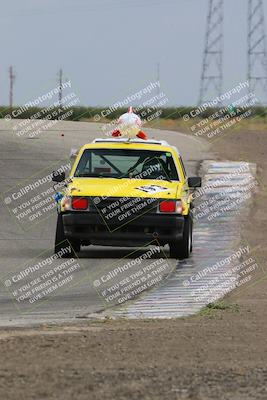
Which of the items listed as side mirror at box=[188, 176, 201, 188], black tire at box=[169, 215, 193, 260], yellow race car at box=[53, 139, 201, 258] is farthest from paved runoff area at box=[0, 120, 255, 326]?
side mirror at box=[188, 176, 201, 188]

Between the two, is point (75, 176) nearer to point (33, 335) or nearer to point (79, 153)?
point (79, 153)

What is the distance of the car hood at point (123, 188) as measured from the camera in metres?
17.7

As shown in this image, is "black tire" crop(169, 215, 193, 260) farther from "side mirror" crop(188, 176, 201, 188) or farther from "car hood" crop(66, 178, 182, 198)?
"side mirror" crop(188, 176, 201, 188)

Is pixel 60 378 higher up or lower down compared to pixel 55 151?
higher up

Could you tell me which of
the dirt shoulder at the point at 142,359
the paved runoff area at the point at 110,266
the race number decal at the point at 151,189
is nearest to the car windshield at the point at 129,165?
the race number decal at the point at 151,189

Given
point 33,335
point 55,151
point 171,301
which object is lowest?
point 55,151

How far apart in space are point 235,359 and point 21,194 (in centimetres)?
1977

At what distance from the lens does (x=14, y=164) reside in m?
34.8

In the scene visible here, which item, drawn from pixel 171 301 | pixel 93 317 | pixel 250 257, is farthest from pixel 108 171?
pixel 93 317

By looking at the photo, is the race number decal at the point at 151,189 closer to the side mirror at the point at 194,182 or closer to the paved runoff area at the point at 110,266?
the side mirror at the point at 194,182

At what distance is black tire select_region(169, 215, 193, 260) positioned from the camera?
17.8 meters

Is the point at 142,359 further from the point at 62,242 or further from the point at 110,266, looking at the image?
the point at 62,242

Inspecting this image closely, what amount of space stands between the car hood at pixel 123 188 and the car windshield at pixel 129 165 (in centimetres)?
24

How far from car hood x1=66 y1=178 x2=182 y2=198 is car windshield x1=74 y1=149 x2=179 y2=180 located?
241 millimetres
